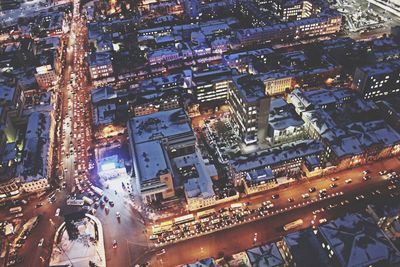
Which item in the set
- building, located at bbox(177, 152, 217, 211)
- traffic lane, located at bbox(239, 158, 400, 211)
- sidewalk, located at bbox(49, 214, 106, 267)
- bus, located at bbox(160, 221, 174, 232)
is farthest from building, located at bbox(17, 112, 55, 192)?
traffic lane, located at bbox(239, 158, 400, 211)

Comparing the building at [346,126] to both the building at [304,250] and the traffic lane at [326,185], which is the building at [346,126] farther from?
the building at [304,250]

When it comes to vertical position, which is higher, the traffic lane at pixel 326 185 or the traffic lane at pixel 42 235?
the traffic lane at pixel 42 235

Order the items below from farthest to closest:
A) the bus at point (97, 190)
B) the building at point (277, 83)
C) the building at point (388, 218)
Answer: the building at point (277, 83)
the bus at point (97, 190)
the building at point (388, 218)

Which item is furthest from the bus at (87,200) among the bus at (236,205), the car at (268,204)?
the car at (268,204)

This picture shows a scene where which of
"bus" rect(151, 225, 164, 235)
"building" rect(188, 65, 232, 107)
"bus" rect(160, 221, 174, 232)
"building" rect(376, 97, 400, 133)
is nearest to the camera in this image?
"bus" rect(151, 225, 164, 235)

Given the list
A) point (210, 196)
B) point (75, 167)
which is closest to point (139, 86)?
point (75, 167)

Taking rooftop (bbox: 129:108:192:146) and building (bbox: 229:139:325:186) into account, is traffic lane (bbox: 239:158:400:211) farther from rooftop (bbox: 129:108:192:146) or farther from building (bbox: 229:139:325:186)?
rooftop (bbox: 129:108:192:146)
